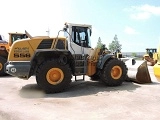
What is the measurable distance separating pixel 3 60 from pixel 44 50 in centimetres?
643

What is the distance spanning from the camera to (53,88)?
9805 mm

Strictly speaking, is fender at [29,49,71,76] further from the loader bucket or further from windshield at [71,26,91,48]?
the loader bucket

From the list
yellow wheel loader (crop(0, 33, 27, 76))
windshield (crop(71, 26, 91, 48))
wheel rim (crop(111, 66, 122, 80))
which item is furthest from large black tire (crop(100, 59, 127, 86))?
yellow wheel loader (crop(0, 33, 27, 76))

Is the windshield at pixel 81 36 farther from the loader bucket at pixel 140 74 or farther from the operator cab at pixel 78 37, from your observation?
the loader bucket at pixel 140 74

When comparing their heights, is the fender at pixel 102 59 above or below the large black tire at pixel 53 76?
above

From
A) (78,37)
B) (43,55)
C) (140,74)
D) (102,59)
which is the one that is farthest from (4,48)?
(140,74)

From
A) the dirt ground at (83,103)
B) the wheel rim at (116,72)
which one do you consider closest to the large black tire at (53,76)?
the dirt ground at (83,103)

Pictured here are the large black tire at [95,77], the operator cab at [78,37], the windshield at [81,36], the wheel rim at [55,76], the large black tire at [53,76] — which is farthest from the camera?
the large black tire at [95,77]

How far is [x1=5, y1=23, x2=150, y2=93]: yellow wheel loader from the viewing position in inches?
386

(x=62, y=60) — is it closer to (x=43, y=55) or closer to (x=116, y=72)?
(x=43, y=55)

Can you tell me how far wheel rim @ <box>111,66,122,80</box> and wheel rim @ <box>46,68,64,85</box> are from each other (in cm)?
223

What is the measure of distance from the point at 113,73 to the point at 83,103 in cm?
354

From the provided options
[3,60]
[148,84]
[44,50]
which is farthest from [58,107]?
[3,60]

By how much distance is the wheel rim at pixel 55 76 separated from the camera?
9837mm
